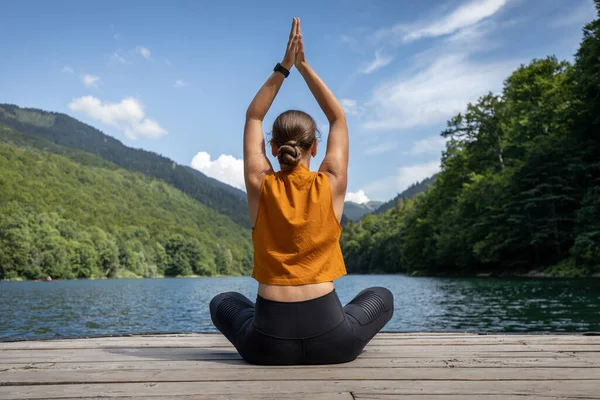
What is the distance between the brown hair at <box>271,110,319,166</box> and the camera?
2762 millimetres

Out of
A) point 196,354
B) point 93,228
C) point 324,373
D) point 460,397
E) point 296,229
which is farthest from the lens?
point 93,228

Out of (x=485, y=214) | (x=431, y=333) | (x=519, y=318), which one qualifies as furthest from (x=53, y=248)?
(x=431, y=333)

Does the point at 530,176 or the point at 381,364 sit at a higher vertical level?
the point at 530,176

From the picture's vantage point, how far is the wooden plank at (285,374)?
249cm

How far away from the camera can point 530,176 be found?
115 ft

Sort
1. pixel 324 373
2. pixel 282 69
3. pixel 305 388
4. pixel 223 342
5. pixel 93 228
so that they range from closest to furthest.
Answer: pixel 305 388, pixel 324 373, pixel 282 69, pixel 223 342, pixel 93 228

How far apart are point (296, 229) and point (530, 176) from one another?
36.0m

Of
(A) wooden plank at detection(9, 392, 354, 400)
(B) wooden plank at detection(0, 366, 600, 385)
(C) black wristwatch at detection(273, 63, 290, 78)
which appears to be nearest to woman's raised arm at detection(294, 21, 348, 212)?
(C) black wristwatch at detection(273, 63, 290, 78)

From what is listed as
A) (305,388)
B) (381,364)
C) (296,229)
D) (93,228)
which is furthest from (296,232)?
(93,228)

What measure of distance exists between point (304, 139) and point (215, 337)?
8.23 ft

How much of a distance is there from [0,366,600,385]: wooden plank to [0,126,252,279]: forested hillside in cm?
7468

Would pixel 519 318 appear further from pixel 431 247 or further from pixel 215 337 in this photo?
pixel 431 247

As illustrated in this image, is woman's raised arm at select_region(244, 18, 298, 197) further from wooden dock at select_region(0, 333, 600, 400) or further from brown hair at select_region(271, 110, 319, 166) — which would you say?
wooden dock at select_region(0, 333, 600, 400)

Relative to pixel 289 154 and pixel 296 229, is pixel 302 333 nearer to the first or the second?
pixel 296 229
